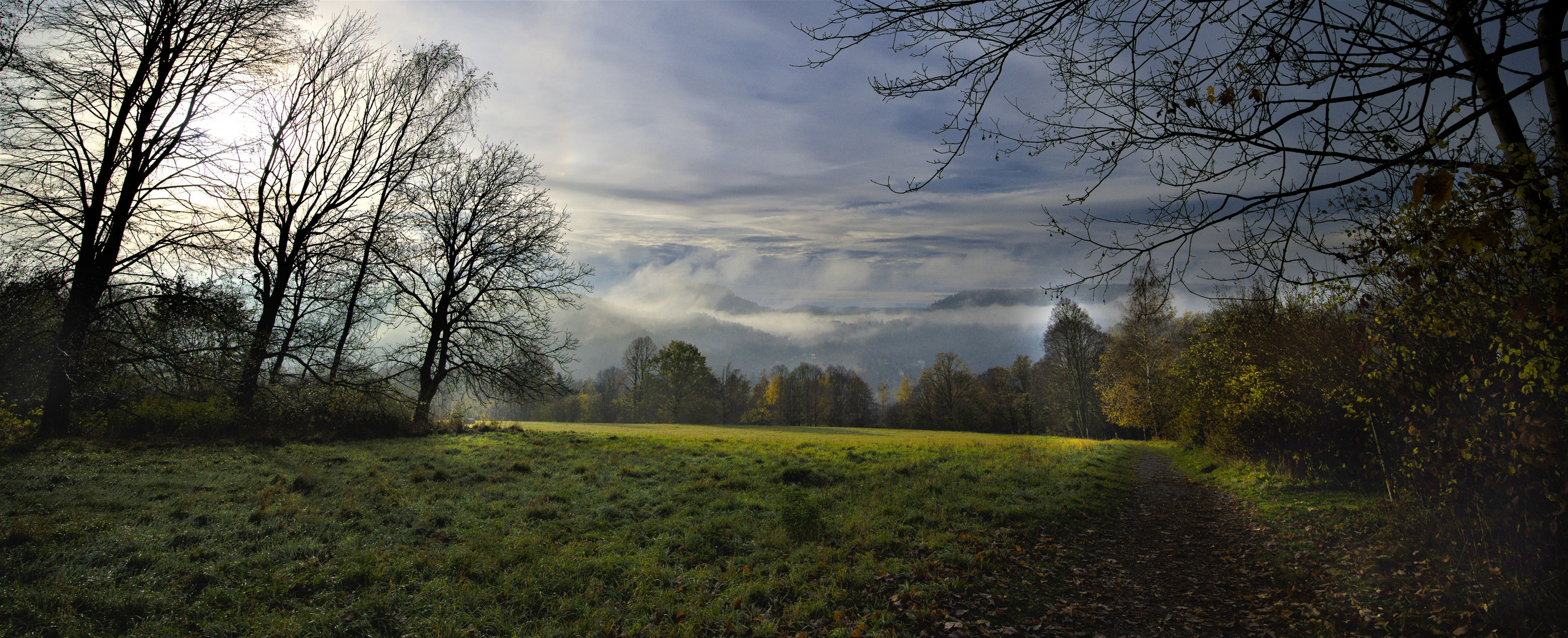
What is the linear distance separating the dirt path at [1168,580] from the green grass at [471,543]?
98 centimetres

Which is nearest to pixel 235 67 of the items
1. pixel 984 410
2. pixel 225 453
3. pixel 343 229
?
pixel 343 229

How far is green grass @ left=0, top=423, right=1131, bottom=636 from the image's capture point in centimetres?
508

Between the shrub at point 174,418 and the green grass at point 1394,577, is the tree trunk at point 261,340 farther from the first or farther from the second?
the green grass at point 1394,577

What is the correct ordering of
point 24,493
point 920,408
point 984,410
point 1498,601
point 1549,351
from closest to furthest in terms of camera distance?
1. point 1549,351
2. point 1498,601
3. point 24,493
4. point 984,410
5. point 920,408

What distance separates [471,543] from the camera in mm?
7043

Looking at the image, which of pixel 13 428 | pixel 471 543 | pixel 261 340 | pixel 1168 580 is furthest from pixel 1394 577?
pixel 13 428

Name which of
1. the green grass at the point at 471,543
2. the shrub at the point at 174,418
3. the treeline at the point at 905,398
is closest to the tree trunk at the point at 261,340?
the shrub at the point at 174,418

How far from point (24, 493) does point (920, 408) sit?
176 ft

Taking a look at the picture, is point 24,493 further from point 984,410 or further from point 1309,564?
point 984,410

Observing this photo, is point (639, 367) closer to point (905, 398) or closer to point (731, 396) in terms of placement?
point (731, 396)

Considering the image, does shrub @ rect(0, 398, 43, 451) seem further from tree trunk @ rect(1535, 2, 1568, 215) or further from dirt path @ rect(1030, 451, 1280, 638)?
tree trunk @ rect(1535, 2, 1568, 215)

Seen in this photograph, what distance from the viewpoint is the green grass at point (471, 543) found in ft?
16.7

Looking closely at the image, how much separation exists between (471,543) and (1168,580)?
895 cm

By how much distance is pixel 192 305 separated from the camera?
29.0 feet
